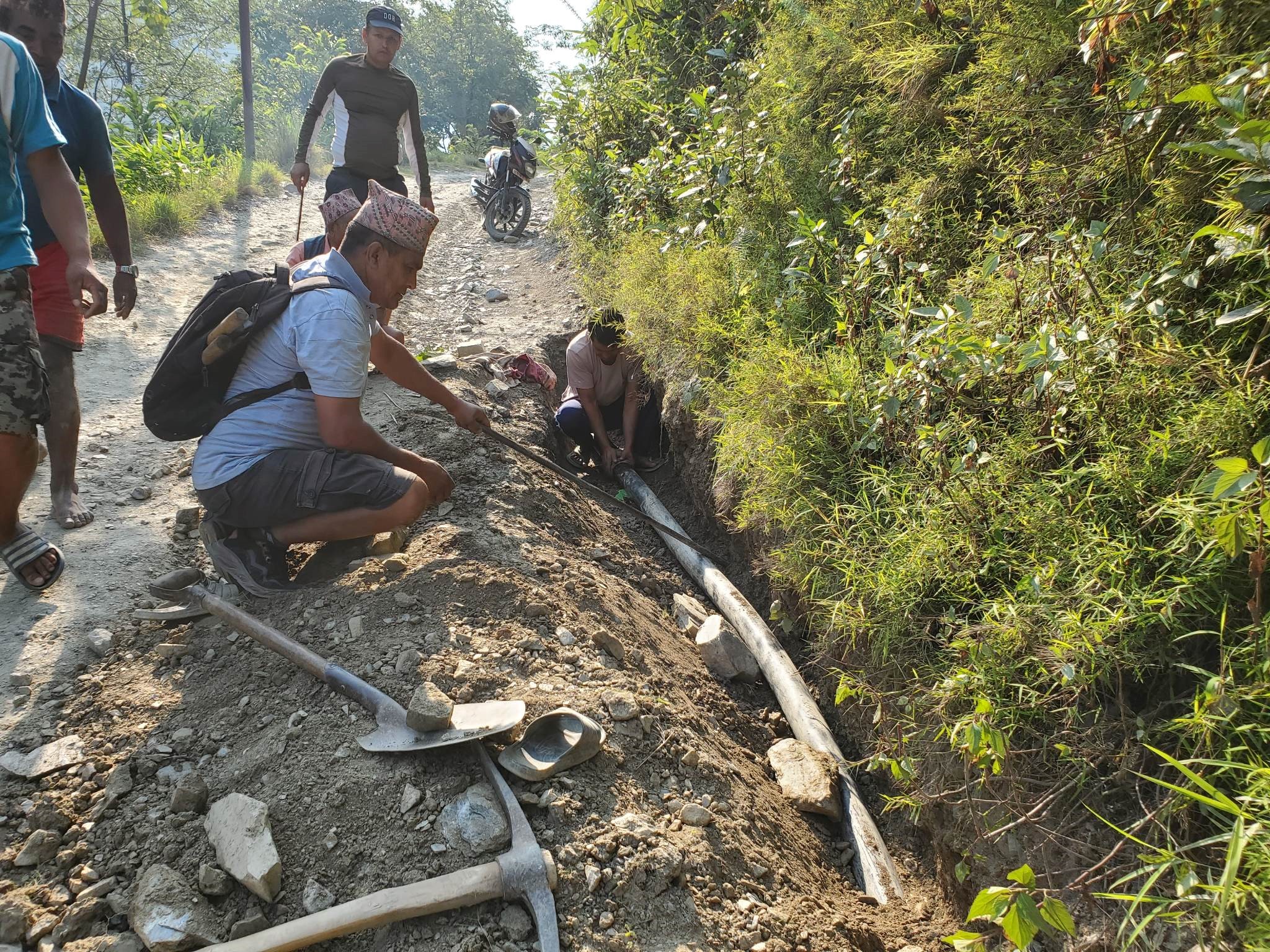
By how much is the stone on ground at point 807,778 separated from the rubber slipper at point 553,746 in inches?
33.1

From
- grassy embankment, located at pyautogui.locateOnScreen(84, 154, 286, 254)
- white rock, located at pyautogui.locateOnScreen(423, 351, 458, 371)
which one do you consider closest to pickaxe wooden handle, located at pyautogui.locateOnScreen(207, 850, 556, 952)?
white rock, located at pyautogui.locateOnScreen(423, 351, 458, 371)

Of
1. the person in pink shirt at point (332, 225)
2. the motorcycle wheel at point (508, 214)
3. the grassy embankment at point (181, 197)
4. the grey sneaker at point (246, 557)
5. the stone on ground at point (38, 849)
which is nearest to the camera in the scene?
the stone on ground at point (38, 849)

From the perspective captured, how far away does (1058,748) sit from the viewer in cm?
186

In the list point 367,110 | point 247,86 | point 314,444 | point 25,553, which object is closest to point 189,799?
point 314,444

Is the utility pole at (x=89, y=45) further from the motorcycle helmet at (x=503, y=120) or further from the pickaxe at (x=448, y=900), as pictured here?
the pickaxe at (x=448, y=900)

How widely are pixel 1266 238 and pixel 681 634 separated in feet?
8.37

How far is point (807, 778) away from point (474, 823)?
1.28 m

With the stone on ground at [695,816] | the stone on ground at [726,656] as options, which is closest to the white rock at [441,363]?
the stone on ground at [726,656]

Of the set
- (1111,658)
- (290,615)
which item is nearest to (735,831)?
(1111,658)

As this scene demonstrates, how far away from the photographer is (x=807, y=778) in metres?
2.63

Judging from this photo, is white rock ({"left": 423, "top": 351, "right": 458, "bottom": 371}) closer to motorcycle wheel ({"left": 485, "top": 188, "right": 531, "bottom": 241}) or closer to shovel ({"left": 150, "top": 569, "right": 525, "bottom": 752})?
shovel ({"left": 150, "top": 569, "right": 525, "bottom": 752})

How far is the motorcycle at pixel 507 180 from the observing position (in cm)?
1038

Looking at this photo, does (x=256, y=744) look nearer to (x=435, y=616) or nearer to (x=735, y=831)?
(x=435, y=616)

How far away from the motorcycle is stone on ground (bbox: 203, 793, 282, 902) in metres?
9.87
